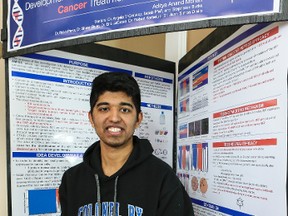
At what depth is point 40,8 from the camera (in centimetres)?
125

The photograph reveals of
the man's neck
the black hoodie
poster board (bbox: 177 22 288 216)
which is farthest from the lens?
the man's neck

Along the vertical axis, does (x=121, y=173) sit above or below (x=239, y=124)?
below

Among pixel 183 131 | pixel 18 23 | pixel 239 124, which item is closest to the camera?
pixel 239 124

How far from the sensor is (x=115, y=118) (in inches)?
44.2

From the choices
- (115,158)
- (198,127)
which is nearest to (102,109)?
(115,158)

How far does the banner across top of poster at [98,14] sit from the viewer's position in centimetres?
91

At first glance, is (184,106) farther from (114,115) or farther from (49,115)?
(49,115)

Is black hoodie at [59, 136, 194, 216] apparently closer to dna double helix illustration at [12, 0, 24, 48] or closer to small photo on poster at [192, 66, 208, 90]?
small photo on poster at [192, 66, 208, 90]

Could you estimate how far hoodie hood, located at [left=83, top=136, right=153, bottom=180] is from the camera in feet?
3.77

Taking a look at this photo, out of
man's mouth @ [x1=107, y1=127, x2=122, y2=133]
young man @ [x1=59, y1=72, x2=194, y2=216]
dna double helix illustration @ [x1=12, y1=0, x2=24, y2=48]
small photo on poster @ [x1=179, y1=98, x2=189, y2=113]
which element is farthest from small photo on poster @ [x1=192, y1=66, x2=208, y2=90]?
dna double helix illustration @ [x1=12, y1=0, x2=24, y2=48]

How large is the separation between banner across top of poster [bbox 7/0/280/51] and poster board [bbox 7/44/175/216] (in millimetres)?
136

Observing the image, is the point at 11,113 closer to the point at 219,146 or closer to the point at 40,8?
the point at 40,8

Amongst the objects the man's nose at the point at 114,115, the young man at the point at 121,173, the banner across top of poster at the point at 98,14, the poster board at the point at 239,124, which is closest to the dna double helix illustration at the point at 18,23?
the banner across top of poster at the point at 98,14

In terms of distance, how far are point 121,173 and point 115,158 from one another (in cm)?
9
